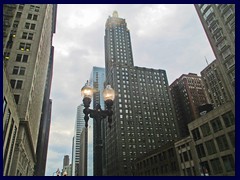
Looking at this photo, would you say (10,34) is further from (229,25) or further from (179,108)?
(179,108)

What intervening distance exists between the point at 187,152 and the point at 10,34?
48.9 metres

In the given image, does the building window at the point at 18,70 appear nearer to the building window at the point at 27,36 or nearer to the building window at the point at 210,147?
the building window at the point at 27,36

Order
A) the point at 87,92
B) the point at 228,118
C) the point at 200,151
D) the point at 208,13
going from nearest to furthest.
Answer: the point at 87,92 < the point at 228,118 < the point at 208,13 < the point at 200,151

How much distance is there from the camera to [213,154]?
41.1m

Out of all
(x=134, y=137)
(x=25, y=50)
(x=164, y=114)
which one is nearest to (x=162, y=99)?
(x=164, y=114)

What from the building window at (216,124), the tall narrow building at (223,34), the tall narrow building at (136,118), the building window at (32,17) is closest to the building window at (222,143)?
the building window at (216,124)

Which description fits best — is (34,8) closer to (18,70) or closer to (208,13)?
(18,70)

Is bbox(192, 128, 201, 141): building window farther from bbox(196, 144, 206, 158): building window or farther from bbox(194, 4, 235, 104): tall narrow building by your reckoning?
bbox(194, 4, 235, 104): tall narrow building

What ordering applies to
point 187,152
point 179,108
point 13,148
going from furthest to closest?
point 179,108, point 187,152, point 13,148

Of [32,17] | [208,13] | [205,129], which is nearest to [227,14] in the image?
[208,13]

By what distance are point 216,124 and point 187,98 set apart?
105 meters

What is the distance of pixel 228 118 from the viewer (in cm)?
3809

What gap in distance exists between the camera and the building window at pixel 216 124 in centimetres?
4029

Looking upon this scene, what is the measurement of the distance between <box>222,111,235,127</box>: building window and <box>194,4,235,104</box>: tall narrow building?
309 cm
